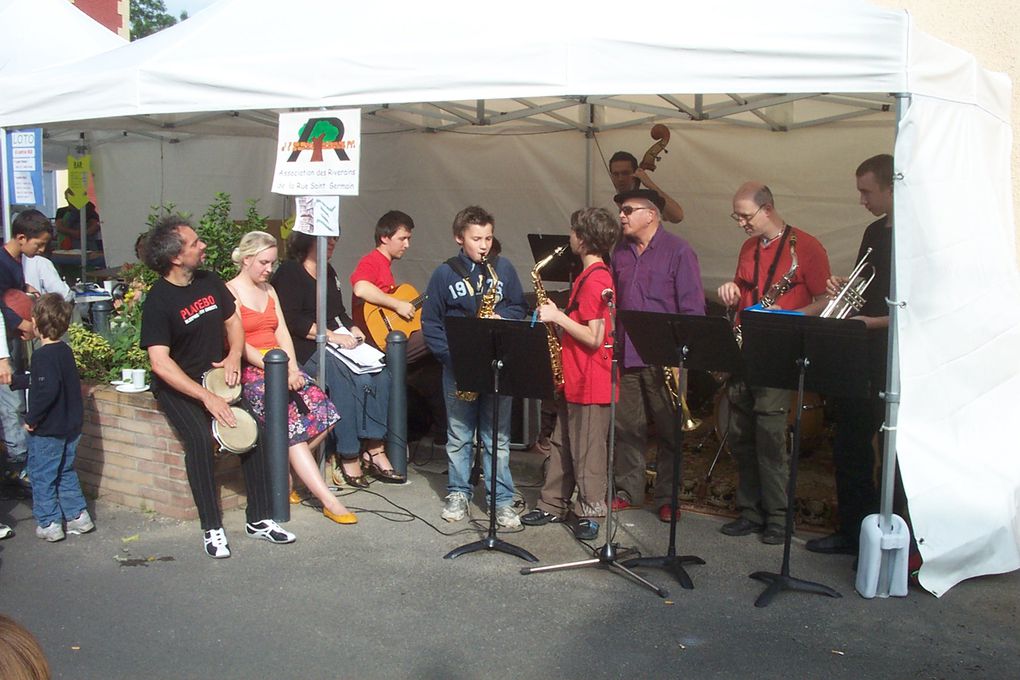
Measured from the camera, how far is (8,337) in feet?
21.8

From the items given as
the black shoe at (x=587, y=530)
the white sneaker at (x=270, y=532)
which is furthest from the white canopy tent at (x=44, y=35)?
the black shoe at (x=587, y=530)

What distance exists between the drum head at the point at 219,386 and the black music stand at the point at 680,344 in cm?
220

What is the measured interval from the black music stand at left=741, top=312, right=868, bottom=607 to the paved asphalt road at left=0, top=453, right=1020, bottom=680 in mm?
101

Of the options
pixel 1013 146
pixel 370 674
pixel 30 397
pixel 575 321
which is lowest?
pixel 370 674

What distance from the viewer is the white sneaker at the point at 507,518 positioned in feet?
19.4

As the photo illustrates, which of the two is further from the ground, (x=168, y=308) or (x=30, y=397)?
(x=168, y=308)

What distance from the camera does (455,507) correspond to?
20.0 feet

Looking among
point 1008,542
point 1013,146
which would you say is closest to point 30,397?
point 1008,542

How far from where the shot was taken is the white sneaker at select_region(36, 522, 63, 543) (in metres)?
5.72

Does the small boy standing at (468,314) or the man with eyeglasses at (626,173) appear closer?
the small boy standing at (468,314)

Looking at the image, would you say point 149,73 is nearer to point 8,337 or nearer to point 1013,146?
point 8,337

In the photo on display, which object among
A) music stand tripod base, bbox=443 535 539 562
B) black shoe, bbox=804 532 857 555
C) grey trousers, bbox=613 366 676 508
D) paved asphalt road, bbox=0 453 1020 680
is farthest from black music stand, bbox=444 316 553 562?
black shoe, bbox=804 532 857 555

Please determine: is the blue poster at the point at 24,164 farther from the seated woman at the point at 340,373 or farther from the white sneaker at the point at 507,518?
the white sneaker at the point at 507,518

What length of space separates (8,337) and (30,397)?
4.29 ft
